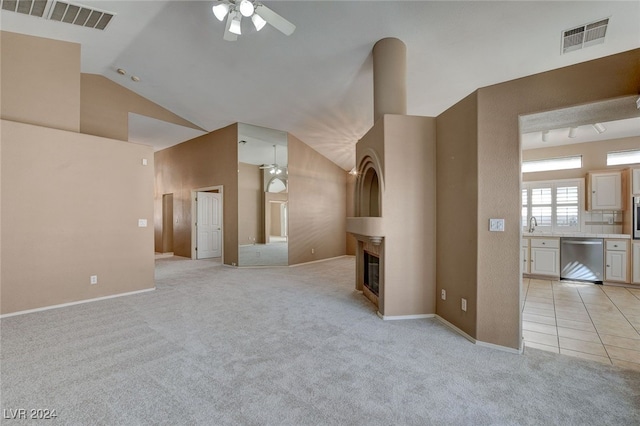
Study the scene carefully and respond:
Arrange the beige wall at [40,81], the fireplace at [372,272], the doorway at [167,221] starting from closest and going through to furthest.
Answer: the beige wall at [40,81] → the fireplace at [372,272] → the doorway at [167,221]

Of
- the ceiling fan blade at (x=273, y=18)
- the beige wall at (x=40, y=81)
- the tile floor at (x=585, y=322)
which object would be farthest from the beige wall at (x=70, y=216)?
the tile floor at (x=585, y=322)

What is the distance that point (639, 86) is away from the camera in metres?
2.02

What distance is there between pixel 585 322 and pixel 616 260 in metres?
2.70

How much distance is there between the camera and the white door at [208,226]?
773cm

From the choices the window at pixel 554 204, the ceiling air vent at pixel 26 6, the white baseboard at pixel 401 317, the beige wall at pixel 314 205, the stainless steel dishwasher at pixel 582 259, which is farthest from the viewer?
the beige wall at pixel 314 205

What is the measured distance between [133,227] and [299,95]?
3.69 metres

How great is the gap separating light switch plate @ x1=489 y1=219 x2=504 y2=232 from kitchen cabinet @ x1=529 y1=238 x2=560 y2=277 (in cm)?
387

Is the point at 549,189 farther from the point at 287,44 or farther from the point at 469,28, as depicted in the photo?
the point at 287,44

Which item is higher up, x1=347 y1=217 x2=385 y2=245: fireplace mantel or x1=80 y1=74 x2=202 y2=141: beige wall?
x1=80 y1=74 x2=202 y2=141: beige wall

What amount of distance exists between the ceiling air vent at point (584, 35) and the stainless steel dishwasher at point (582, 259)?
3.45 meters

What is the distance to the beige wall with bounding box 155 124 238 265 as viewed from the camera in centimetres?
652

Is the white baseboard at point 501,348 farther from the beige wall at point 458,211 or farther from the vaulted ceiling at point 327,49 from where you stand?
the vaulted ceiling at point 327,49

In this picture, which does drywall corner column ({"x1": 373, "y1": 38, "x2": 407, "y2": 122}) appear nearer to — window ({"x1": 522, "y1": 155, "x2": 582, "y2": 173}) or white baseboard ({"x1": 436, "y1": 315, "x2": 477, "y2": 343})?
white baseboard ({"x1": 436, "y1": 315, "x2": 477, "y2": 343})

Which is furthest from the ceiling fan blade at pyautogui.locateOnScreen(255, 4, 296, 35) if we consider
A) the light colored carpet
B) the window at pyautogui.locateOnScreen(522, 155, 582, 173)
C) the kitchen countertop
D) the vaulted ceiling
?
the window at pyautogui.locateOnScreen(522, 155, 582, 173)
